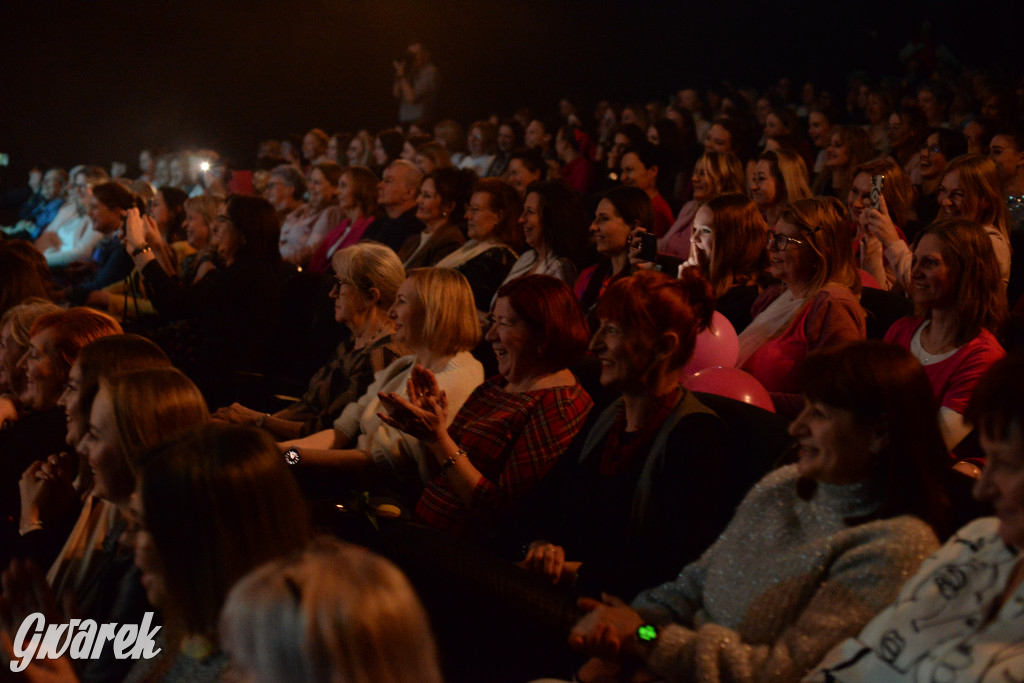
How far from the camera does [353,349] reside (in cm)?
333

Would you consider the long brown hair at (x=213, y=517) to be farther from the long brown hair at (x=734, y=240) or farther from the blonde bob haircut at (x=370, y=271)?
the long brown hair at (x=734, y=240)

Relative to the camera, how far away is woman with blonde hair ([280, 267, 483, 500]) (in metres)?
2.75

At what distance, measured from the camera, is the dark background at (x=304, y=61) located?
10.7m

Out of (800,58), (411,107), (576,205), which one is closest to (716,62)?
(800,58)

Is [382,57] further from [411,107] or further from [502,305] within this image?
[502,305]

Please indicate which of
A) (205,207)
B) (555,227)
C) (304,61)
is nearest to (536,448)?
(555,227)

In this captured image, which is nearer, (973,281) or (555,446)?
(555,446)

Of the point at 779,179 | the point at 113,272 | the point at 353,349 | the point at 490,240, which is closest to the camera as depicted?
the point at 353,349

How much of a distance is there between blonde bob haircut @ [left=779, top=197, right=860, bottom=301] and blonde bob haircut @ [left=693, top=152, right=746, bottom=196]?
176 centimetres

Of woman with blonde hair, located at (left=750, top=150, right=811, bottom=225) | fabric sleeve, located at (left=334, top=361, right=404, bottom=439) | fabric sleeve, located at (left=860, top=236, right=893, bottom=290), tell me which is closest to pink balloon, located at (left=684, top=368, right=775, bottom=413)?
fabric sleeve, located at (left=334, top=361, right=404, bottom=439)

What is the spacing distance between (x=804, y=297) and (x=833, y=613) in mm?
1636

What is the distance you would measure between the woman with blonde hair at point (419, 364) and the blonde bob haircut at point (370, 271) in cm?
36

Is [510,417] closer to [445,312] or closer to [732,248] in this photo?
[445,312]

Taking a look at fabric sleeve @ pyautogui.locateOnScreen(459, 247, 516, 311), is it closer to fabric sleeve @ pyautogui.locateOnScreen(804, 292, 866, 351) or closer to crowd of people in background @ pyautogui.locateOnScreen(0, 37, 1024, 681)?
crowd of people in background @ pyautogui.locateOnScreen(0, 37, 1024, 681)
